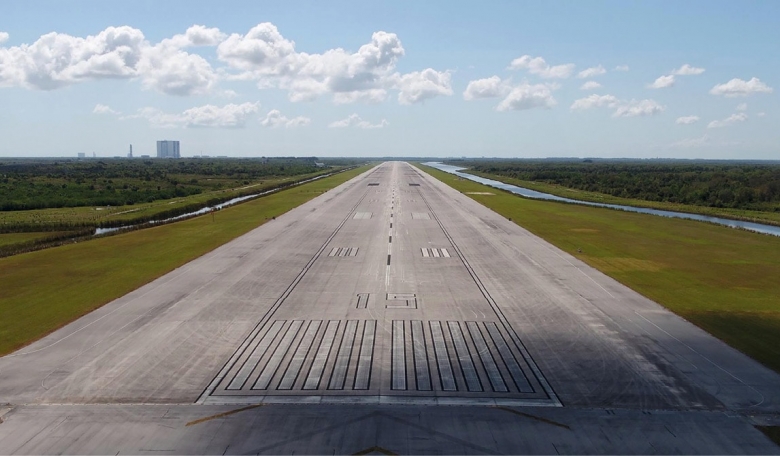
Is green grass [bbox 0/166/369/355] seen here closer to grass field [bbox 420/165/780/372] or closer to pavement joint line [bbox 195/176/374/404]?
pavement joint line [bbox 195/176/374/404]

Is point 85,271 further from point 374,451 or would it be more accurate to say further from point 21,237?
point 374,451

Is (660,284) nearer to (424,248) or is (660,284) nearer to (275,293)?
(424,248)

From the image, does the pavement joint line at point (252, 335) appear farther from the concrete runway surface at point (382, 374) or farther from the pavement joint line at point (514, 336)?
the pavement joint line at point (514, 336)

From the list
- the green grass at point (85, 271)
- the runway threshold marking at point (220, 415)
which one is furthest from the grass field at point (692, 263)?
the green grass at point (85, 271)

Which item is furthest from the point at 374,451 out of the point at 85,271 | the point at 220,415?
the point at 85,271

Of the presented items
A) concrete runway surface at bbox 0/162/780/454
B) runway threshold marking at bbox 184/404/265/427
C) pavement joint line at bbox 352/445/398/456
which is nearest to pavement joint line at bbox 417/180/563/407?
concrete runway surface at bbox 0/162/780/454

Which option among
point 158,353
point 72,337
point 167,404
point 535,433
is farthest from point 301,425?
point 72,337
